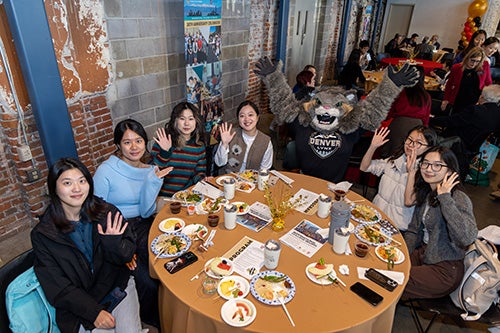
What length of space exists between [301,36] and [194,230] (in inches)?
250

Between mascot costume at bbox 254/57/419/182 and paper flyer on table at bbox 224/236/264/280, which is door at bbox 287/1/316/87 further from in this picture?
paper flyer on table at bbox 224/236/264/280

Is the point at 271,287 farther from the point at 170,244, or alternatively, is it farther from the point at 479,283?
the point at 479,283

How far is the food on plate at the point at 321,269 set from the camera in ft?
5.28

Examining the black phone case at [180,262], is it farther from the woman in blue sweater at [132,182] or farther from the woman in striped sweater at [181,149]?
the woman in striped sweater at [181,149]

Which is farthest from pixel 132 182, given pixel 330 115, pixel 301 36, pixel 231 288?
pixel 301 36

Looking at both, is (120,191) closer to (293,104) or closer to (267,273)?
(267,273)

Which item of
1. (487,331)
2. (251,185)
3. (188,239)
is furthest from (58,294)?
(487,331)

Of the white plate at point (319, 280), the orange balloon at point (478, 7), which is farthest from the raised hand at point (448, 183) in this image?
the orange balloon at point (478, 7)

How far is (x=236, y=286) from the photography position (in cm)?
154

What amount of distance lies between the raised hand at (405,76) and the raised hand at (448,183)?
111cm

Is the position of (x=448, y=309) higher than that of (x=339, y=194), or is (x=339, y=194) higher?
(x=339, y=194)

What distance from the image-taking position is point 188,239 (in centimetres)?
184

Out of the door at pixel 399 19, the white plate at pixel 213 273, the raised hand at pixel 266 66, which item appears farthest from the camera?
the door at pixel 399 19

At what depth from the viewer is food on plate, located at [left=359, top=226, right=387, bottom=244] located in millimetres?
1874
